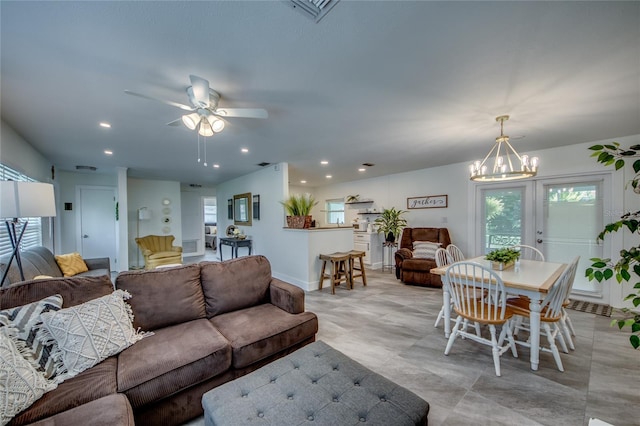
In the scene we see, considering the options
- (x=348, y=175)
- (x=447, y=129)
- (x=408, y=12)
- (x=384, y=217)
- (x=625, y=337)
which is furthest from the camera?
(x=348, y=175)

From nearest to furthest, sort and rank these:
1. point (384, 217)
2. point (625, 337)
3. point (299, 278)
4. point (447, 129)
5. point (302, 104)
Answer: point (302, 104), point (625, 337), point (447, 129), point (299, 278), point (384, 217)

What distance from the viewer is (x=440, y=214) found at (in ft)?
17.9

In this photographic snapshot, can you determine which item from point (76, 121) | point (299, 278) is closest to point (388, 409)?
point (299, 278)

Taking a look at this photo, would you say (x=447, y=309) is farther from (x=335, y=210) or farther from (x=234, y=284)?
(x=335, y=210)

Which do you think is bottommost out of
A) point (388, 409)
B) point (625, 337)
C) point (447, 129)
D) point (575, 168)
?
point (625, 337)

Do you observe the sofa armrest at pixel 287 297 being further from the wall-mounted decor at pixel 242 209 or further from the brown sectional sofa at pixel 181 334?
the wall-mounted decor at pixel 242 209

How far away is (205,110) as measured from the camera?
2.09 metres

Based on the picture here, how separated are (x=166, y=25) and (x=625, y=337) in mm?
4853

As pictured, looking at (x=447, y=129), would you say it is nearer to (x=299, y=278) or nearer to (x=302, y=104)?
(x=302, y=104)

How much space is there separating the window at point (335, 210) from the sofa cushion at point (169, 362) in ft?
20.7

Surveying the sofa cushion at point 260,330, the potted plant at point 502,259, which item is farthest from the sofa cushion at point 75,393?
the potted plant at point 502,259

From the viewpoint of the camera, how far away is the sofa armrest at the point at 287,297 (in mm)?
2324

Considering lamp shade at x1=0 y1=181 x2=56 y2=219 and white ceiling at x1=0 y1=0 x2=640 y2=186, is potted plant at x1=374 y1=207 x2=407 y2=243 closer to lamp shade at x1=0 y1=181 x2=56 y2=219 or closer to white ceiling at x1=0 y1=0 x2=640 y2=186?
white ceiling at x1=0 y1=0 x2=640 y2=186

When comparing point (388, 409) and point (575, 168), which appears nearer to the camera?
point (388, 409)
